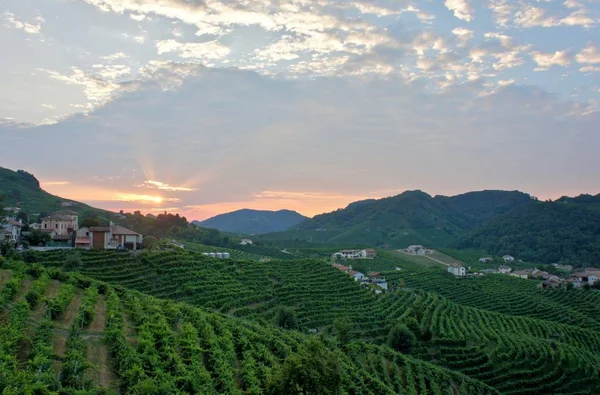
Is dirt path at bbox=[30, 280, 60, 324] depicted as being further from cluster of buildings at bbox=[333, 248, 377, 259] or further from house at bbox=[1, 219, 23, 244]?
cluster of buildings at bbox=[333, 248, 377, 259]

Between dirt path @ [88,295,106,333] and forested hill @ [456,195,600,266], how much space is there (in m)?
130

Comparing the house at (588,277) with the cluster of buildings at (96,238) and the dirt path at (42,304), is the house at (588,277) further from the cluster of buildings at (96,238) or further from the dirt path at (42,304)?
the dirt path at (42,304)

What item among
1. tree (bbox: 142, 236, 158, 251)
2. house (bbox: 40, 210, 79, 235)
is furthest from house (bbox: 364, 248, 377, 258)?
tree (bbox: 142, 236, 158, 251)

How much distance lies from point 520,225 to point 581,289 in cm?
7365

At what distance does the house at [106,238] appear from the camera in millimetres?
43516

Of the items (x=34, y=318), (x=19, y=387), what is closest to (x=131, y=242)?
(x=34, y=318)

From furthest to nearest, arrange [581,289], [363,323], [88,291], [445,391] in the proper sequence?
[581,289] < [363,323] < [445,391] < [88,291]

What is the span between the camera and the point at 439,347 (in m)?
35.7

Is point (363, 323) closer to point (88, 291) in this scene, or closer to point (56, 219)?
point (88, 291)

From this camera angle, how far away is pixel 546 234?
13550 cm

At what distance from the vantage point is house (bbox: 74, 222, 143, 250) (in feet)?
143

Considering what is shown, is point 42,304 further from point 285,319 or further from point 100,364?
point 285,319

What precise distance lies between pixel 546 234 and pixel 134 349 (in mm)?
144729

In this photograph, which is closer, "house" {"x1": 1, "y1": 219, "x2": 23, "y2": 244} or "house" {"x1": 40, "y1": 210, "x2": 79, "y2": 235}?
"house" {"x1": 1, "y1": 219, "x2": 23, "y2": 244}
